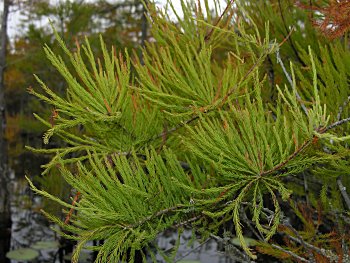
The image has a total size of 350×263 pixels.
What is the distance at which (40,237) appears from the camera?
7762 millimetres

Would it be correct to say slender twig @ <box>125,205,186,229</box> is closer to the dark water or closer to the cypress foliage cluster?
the cypress foliage cluster

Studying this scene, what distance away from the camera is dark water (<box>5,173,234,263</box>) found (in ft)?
22.9

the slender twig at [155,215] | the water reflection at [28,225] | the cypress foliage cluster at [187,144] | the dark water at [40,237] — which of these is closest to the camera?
the cypress foliage cluster at [187,144]

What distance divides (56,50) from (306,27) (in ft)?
17.7

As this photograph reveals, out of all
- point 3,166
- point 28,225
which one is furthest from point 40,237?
point 3,166

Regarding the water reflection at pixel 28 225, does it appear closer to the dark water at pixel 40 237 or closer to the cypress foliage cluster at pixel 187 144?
the dark water at pixel 40 237

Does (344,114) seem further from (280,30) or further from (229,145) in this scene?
(280,30)

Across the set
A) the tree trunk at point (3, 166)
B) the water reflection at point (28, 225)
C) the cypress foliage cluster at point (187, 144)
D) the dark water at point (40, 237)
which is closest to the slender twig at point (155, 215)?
the cypress foliage cluster at point (187, 144)

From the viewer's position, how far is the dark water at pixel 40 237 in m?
6.97

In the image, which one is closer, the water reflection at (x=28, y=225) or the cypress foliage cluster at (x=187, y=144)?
the cypress foliage cluster at (x=187, y=144)

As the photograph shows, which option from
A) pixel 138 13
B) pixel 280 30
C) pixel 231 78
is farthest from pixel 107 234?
pixel 138 13

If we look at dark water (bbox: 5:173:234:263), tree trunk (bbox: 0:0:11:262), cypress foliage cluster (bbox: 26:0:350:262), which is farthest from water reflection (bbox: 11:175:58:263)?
cypress foliage cluster (bbox: 26:0:350:262)

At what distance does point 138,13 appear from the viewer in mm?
7418

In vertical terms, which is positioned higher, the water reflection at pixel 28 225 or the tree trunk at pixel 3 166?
the tree trunk at pixel 3 166
